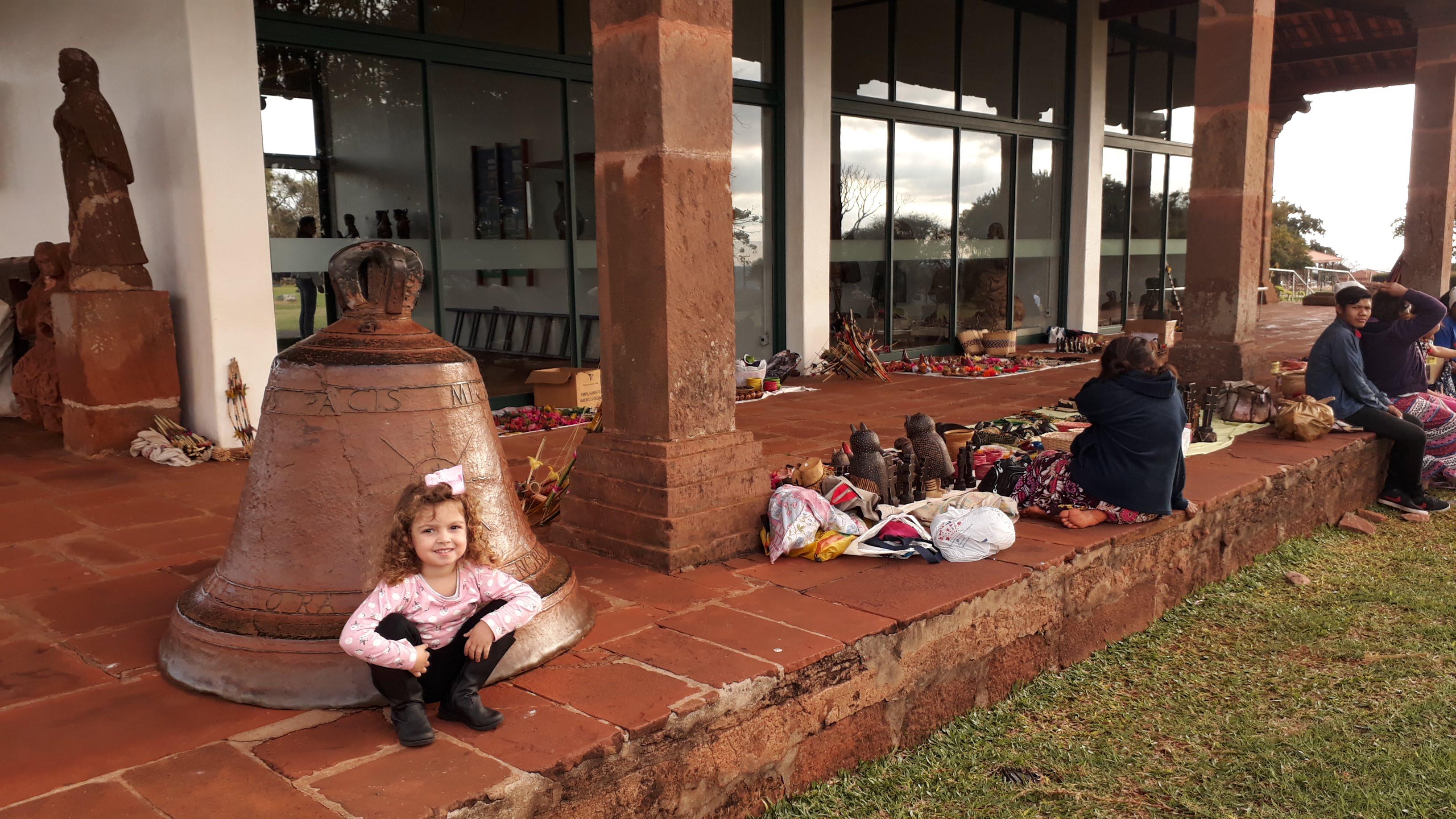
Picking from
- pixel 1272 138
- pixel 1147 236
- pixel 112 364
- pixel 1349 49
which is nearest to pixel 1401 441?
pixel 112 364

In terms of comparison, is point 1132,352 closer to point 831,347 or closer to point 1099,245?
point 831,347

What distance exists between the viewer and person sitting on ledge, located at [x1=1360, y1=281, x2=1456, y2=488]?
6.59 metres

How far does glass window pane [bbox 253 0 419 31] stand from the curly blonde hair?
5.22 metres

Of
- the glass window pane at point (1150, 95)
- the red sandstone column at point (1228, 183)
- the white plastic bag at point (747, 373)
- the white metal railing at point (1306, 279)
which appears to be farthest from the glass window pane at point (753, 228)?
the white metal railing at point (1306, 279)

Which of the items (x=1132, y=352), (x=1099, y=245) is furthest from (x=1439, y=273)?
(x=1132, y=352)

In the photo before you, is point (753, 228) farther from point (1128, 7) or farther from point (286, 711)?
point (286, 711)

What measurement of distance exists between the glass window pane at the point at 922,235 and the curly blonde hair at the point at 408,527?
29.9 feet

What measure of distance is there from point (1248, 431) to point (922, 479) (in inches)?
120

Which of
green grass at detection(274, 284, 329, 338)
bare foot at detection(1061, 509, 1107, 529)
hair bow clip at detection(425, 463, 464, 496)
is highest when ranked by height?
green grass at detection(274, 284, 329, 338)

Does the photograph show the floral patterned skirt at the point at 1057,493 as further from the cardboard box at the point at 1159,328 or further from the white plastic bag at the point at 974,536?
the cardboard box at the point at 1159,328

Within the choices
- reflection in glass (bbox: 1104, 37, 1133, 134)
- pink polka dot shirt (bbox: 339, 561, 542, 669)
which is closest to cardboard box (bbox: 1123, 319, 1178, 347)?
reflection in glass (bbox: 1104, 37, 1133, 134)

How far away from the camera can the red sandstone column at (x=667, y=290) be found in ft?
12.4

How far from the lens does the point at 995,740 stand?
3328mm

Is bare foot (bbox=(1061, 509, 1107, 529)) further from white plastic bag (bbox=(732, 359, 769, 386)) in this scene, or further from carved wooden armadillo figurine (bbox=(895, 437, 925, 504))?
white plastic bag (bbox=(732, 359, 769, 386))
